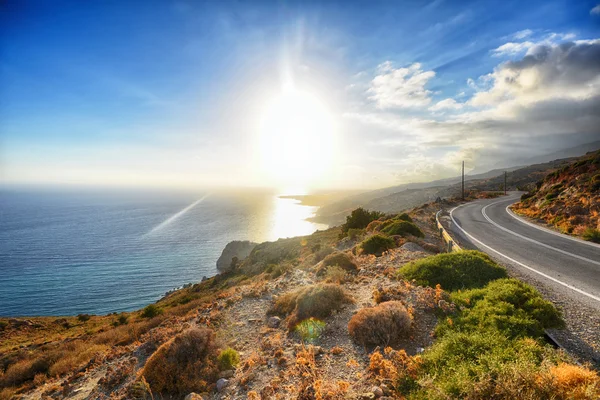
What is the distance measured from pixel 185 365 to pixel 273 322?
3402 millimetres

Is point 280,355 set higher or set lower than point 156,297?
higher

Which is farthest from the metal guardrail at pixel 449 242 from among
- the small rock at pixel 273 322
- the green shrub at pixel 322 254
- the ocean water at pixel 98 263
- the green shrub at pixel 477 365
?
the ocean water at pixel 98 263

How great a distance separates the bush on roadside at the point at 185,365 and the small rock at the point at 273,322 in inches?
90.9

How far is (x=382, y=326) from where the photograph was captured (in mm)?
6922

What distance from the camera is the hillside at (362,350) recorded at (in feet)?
15.3

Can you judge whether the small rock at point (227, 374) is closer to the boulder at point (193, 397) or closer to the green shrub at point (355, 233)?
the boulder at point (193, 397)

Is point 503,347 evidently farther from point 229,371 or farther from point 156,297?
point 156,297

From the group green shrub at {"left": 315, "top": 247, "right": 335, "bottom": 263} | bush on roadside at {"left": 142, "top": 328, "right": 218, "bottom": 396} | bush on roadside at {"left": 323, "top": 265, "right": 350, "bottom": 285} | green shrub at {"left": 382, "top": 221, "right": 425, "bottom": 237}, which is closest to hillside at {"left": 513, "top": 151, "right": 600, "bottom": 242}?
green shrub at {"left": 382, "top": 221, "right": 425, "bottom": 237}

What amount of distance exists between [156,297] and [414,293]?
5103 cm

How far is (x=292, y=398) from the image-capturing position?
5.14 m

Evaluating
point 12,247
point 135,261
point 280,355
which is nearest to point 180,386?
point 280,355

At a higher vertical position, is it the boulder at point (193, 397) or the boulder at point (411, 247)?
the boulder at point (411, 247)

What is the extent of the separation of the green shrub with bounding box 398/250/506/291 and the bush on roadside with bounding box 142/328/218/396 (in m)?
7.92

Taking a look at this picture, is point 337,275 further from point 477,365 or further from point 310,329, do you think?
point 477,365
